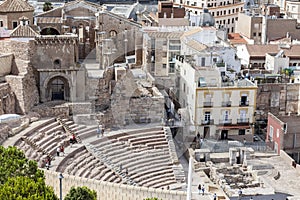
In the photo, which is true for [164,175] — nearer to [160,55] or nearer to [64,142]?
[64,142]

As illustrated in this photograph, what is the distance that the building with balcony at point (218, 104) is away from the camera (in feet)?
144

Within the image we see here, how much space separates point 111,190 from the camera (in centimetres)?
3159

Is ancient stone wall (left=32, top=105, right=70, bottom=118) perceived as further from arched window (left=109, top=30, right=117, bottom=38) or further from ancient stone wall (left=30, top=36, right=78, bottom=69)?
arched window (left=109, top=30, right=117, bottom=38)

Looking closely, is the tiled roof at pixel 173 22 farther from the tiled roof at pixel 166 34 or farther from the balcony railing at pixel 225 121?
the balcony railing at pixel 225 121

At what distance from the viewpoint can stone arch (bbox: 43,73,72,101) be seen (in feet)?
Result: 140

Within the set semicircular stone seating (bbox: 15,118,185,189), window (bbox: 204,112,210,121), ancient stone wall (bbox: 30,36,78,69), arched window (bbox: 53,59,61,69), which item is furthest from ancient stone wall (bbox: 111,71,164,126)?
arched window (bbox: 53,59,61,69)

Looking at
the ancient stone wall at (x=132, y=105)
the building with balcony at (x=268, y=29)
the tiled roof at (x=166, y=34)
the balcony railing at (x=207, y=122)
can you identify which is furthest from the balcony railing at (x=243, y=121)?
the building with balcony at (x=268, y=29)

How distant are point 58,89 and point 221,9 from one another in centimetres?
3979

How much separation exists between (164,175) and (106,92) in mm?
8726

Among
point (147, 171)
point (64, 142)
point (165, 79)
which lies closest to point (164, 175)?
point (147, 171)

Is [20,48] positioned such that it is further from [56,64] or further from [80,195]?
[80,195]

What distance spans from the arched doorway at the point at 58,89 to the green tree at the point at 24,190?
17057 millimetres

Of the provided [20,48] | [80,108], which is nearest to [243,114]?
[80,108]

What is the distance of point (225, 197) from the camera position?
111 feet
